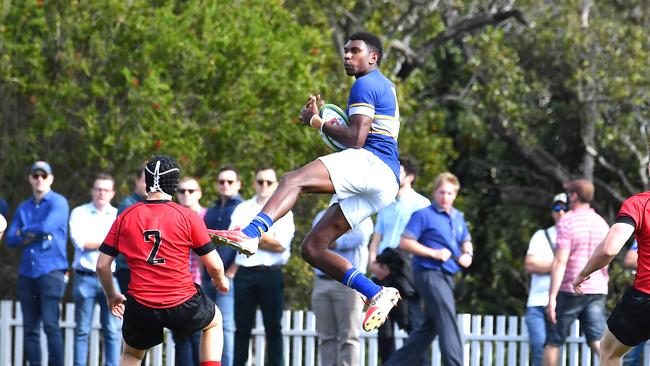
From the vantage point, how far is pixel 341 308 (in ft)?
38.4

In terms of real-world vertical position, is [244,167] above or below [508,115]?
below

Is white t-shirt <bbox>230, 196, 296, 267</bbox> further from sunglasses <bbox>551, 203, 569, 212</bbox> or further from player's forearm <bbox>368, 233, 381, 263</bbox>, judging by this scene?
sunglasses <bbox>551, 203, 569, 212</bbox>

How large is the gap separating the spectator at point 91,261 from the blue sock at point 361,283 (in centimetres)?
436

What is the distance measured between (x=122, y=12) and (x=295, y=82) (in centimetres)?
238

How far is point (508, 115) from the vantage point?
62.2 feet

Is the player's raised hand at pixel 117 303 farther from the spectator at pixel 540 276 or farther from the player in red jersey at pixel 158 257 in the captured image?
the spectator at pixel 540 276

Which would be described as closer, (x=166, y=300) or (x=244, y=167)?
(x=166, y=300)

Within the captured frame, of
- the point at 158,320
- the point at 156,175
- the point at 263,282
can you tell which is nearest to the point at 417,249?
the point at 263,282

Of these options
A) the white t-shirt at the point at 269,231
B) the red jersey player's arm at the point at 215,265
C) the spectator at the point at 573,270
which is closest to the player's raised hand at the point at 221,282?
the red jersey player's arm at the point at 215,265

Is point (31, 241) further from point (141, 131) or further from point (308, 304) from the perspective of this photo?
point (308, 304)

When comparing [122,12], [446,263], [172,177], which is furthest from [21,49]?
[172,177]

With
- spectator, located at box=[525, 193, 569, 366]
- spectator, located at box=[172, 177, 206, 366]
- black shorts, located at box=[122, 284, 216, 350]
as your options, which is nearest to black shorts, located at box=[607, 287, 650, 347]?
black shorts, located at box=[122, 284, 216, 350]

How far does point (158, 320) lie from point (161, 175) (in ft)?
3.21

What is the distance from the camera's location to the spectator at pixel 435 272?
11.4 m
